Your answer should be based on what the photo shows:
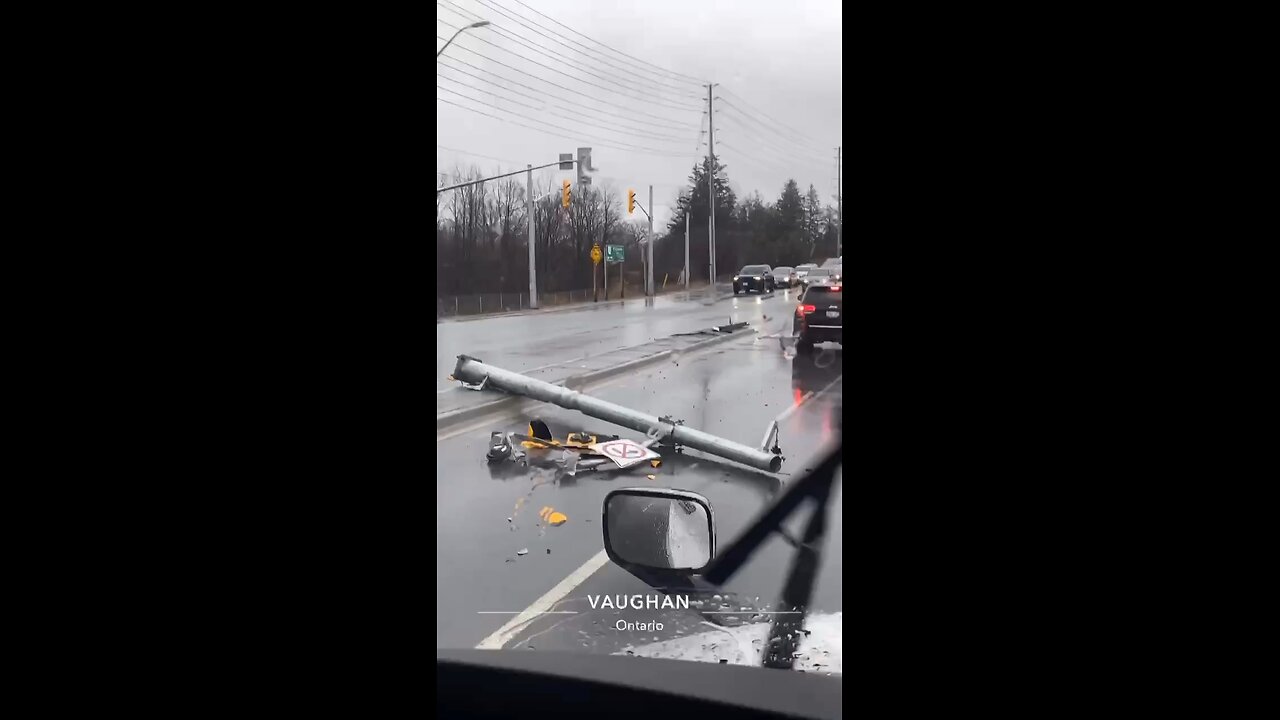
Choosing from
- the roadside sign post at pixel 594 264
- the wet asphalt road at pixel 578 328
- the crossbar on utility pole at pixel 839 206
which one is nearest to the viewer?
the crossbar on utility pole at pixel 839 206

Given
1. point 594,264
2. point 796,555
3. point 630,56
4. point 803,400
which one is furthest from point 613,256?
point 796,555

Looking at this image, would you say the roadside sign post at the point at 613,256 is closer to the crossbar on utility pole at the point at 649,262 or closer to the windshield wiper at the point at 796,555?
the crossbar on utility pole at the point at 649,262

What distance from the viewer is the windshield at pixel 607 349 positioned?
1599mm

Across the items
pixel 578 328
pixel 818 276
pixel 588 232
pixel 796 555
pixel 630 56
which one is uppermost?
pixel 630 56

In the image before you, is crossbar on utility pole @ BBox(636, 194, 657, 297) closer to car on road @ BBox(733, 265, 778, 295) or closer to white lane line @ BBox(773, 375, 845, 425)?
car on road @ BBox(733, 265, 778, 295)

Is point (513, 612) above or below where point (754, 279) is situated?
below

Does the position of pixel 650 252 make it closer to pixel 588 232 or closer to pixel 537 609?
pixel 588 232

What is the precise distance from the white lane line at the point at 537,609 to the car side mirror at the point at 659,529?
0.06m

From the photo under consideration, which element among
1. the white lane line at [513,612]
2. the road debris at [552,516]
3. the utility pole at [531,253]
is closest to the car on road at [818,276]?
the utility pole at [531,253]

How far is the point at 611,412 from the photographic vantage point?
1748mm

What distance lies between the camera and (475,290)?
5.54 feet

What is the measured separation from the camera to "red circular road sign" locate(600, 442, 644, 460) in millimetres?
1709

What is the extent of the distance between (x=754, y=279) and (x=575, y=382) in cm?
47
